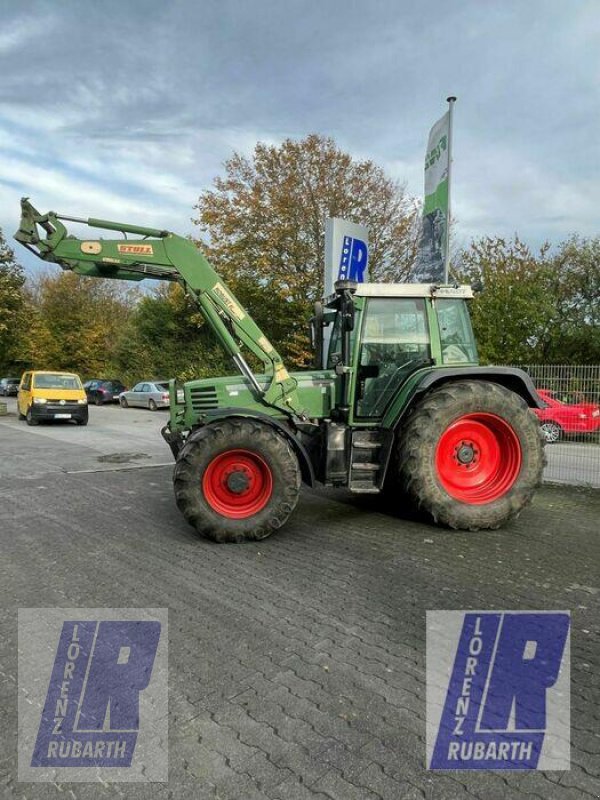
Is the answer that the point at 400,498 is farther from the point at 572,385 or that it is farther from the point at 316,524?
the point at 572,385

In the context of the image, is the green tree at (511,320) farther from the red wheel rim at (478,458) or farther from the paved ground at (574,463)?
the red wheel rim at (478,458)

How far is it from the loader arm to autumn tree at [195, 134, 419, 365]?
14265 millimetres

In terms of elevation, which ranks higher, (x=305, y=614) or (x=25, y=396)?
(x=25, y=396)

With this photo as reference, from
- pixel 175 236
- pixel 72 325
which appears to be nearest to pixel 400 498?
pixel 175 236

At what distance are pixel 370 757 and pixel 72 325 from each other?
136 feet

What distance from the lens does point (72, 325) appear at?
3956cm

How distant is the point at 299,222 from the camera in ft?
66.7

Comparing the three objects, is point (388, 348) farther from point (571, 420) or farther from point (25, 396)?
point (25, 396)

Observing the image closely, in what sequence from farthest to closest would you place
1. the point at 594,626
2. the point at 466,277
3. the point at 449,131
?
the point at 466,277
the point at 449,131
the point at 594,626

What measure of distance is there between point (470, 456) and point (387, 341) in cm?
149

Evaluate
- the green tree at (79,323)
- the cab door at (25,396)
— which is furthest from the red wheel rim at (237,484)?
the green tree at (79,323)

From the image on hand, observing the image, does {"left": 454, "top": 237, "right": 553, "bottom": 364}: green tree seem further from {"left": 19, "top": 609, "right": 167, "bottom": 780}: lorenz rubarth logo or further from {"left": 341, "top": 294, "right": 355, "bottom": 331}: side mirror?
{"left": 19, "top": 609, "right": 167, "bottom": 780}: lorenz rubarth logo

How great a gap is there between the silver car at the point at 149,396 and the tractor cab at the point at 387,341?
19341 millimetres

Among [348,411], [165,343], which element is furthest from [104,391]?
[348,411]
